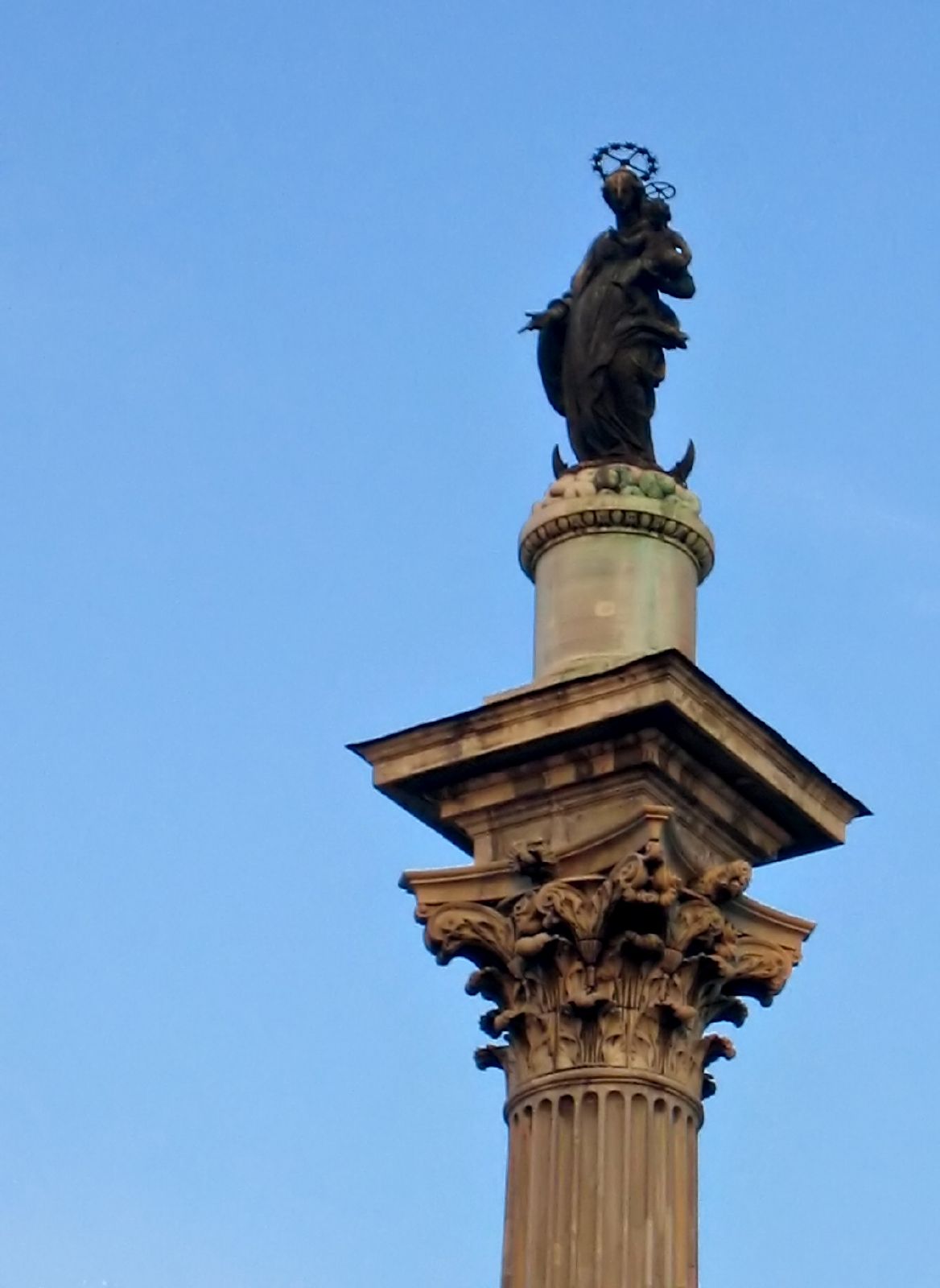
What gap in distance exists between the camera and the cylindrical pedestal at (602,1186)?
1836 centimetres

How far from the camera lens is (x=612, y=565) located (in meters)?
21.2

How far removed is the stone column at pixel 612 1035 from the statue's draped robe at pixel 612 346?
3771 mm

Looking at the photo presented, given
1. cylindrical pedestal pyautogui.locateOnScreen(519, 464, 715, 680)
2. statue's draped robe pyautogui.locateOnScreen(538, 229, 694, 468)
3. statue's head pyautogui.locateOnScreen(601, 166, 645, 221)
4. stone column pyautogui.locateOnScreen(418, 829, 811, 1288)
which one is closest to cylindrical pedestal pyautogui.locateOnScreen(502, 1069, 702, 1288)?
stone column pyautogui.locateOnScreen(418, 829, 811, 1288)

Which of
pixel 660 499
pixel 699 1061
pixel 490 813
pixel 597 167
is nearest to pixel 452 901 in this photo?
pixel 490 813

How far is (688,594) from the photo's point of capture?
21.4 meters

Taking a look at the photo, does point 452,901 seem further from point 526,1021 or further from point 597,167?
point 597,167

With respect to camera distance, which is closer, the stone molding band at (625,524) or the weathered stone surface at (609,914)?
the weathered stone surface at (609,914)

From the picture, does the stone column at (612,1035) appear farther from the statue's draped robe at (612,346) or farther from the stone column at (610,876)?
the statue's draped robe at (612,346)

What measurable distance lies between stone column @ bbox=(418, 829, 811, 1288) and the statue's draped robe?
377 centimetres

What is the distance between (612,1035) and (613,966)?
0.47 meters

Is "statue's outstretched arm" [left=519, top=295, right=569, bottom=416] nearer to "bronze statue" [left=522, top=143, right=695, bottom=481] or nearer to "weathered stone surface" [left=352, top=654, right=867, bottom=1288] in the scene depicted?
"bronze statue" [left=522, top=143, right=695, bottom=481]

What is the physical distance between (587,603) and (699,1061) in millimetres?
3431

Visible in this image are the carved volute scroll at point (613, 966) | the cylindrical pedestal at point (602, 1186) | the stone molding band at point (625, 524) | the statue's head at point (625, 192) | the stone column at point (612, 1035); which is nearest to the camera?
the cylindrical pedestal at point (602, 1186)

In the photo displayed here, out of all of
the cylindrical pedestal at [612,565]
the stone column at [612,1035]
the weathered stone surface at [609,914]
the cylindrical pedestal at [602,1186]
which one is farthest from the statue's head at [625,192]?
the cylindrical pedestal at [602,1186]
